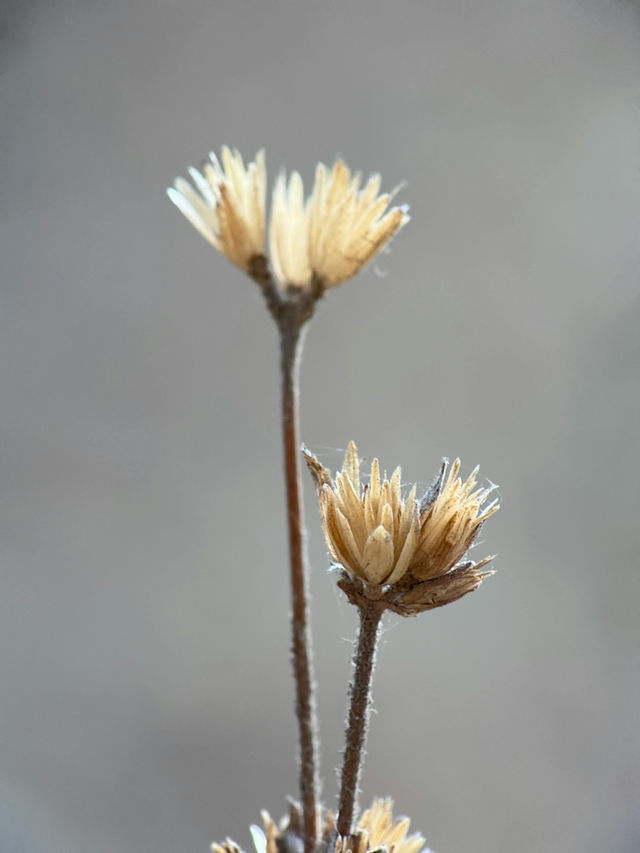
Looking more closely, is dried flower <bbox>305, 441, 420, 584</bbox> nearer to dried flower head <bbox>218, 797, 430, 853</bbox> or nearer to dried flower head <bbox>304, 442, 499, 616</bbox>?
dried flower head <bbox>304, 442, 499, 616</bbox>

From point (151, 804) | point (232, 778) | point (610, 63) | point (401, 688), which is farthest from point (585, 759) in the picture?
Result: point (610, 63)

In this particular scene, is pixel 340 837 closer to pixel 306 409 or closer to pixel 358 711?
pixel 358 711

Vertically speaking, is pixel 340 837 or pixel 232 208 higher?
pixel 232 208

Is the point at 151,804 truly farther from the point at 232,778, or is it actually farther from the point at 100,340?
the point at 100,340

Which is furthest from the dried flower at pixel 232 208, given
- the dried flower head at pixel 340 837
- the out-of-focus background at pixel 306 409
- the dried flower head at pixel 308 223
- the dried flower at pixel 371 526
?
the out-of-focus background at pixel 306 409

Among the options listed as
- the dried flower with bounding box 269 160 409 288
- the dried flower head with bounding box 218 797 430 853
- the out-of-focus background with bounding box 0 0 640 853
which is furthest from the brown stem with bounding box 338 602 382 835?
the out-of-focus background with bounding box 0 0 640 853

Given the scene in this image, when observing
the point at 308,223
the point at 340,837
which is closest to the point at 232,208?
the point at 308,223
